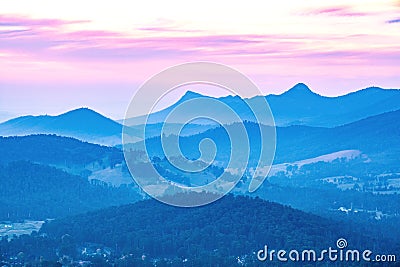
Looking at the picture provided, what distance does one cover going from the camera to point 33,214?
14425cm

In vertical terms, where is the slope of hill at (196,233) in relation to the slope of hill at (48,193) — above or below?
below

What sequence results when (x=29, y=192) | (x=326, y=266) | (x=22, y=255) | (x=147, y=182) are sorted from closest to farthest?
(x=326, y=266), (x=22, y=255), (x=29, y=192), (x=147, y=182)

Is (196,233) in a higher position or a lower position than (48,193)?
lower

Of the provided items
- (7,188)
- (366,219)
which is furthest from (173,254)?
(7,188)

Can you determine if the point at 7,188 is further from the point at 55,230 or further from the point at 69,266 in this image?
the point at 69,266

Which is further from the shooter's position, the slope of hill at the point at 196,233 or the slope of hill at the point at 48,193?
the slope of hill at the point at 48,193

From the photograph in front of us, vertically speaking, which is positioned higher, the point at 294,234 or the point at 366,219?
the point at 366,219

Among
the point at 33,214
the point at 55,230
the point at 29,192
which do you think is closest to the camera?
the point at 55,230

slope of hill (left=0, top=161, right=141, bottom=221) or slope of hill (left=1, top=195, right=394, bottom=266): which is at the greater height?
slope of hill (left=0, top=161, right=141, bottom=221)

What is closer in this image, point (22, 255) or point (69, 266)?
point (69, 266)

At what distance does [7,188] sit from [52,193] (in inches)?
308

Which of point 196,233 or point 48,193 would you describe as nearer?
point 196,233

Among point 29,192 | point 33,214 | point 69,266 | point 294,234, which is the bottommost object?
point 69,266

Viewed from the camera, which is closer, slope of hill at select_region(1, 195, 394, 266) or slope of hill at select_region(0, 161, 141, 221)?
slope of hill at select_region(1, 195, 394, 266)
